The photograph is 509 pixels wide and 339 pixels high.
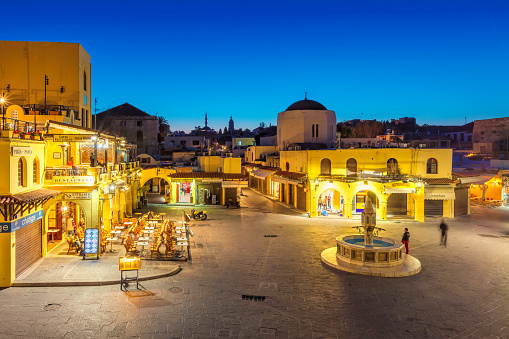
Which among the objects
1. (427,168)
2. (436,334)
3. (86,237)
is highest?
(427,168)

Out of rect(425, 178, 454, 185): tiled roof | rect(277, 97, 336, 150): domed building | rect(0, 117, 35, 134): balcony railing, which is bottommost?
rect(425, 178, 454, 185): tiled roof

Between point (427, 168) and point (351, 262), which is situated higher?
point (427, 168)

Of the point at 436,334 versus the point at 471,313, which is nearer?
the point at 436,334

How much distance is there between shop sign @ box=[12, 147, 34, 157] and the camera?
45.2 ft

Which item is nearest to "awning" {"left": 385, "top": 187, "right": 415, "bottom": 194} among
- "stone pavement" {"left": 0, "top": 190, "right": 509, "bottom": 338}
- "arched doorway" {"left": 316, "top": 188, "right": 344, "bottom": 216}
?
"arched doorway" {"left": 316, "top": 188, "right": 344, "bottom": 216}

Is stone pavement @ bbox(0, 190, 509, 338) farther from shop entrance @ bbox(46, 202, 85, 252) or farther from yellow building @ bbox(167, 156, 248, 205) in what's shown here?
yellow building @ bbox(167, 156, 248, 205)

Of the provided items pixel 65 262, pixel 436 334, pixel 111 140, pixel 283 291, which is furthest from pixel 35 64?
pixel 436 334

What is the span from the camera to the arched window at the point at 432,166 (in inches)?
1227

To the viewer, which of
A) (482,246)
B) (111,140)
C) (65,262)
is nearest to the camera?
(65,262)

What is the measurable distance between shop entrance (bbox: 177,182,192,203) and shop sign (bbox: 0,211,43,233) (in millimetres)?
20531

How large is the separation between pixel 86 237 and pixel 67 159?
674 centimetres

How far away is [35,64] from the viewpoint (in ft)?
95.2

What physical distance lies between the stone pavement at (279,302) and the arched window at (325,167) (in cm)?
1299

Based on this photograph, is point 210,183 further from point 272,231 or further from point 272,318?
point 272,318
